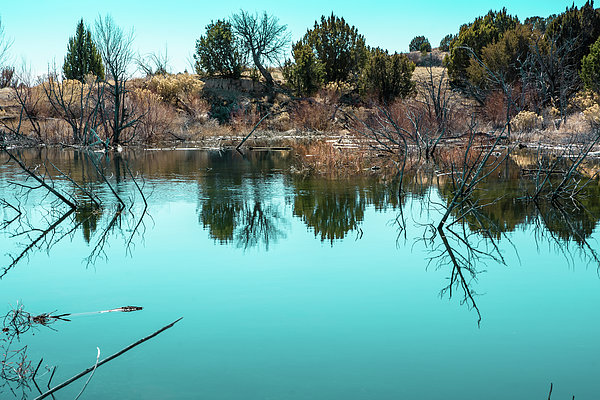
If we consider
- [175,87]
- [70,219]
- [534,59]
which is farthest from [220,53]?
[70,219]

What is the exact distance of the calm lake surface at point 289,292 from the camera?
4.42 meters

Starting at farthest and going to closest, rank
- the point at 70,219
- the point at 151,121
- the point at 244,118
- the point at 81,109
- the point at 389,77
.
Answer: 1. the point at 389,77
2. the point at 244,118
3. the point at 151,121
4. the point at 81,109
5. the point at 70,219

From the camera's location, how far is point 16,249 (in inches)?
330

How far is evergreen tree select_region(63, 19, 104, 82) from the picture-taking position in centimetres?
4109

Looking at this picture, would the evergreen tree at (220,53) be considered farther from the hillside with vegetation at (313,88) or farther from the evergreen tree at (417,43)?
the evergreen tree at (417,43)

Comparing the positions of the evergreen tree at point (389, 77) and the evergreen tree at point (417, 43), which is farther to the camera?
the evergreen tree at point (417, 43)

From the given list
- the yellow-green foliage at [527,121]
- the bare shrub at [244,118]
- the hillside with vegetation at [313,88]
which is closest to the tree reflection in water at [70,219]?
the hillside with vegetation at [313,88]

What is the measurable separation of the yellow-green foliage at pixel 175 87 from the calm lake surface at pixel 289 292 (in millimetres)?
26704

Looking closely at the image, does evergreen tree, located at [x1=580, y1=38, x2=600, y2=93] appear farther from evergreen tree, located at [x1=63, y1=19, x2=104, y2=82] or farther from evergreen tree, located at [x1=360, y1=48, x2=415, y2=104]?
evergreen tree, located at [x1=63, y1=19, x2=104, y2=82]

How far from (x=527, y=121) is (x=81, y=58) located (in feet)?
95.4

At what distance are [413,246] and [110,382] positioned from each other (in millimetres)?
4992

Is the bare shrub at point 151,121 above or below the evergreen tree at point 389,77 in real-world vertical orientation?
below

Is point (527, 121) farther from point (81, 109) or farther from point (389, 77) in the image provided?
point (81, 109)

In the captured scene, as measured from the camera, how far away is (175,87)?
38719 millimetres
